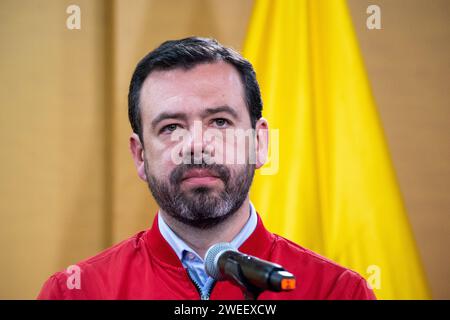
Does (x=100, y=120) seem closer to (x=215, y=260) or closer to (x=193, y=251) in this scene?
(x=193, y=251)

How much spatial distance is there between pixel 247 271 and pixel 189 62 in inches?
30.4

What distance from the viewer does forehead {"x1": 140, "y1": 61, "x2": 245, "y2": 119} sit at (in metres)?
1.54

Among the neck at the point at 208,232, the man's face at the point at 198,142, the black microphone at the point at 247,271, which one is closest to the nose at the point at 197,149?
the man's face at the point at 198,142

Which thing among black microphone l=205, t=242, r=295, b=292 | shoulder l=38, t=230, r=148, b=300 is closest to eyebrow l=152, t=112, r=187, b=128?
shoulder l=38, t=230, r=148, b=300

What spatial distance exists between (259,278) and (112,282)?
0.77 meters

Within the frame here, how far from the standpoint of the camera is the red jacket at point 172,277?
5.11 feet

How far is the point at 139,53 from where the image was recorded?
2092mm

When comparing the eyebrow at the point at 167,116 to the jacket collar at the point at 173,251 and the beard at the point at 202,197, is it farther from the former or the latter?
the jacket collar at the point at 173,251

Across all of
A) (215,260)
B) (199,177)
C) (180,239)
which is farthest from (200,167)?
(215,260)

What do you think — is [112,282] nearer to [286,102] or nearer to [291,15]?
[286,102]

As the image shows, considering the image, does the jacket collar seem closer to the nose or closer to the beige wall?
the nose

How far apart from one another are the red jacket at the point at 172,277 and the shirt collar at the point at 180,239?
0.01 metres

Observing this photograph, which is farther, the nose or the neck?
the neck

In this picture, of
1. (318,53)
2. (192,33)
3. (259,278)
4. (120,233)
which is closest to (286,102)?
(318,53)
